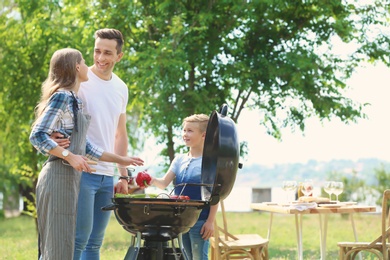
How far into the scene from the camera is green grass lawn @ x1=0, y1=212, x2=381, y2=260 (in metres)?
9.61

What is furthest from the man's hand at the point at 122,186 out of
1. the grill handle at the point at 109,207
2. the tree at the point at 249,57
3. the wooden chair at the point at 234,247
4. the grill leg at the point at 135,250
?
the tree at the point at 249,57

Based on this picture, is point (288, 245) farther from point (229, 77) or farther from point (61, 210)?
point (61, 210)

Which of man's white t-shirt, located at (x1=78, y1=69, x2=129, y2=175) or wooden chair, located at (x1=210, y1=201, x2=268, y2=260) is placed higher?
man's white t-shirt, located at (x1=78, y1=69, x2=129, y2=175)

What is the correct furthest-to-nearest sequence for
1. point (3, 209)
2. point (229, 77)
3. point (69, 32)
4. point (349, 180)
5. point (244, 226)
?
point (3, 209), point (349, 180), point (244, 226), point (69, 32), point (229, 77)

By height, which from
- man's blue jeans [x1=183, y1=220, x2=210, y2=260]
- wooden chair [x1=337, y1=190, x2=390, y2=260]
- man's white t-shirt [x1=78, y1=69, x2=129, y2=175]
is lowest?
wooden chair [x1=337, y1=190, x2=390, y2=260]

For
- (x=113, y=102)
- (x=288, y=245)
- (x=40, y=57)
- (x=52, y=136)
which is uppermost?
(x=40, y=57)

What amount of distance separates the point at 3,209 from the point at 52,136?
20.3 m

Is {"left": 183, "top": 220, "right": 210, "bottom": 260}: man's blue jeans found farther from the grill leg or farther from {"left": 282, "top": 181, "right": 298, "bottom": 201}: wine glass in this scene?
{"left": 282, "top": 181, "right": 298, "bottom": 201}: wine glass

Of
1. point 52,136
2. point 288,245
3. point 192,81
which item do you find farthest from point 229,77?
point 52,136

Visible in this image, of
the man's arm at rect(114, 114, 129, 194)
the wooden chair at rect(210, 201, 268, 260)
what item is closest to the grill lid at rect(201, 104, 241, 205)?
the man's arm at rect(114, 114, 129, 194)

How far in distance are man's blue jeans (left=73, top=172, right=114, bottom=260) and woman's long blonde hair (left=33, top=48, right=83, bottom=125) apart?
0.53 metres

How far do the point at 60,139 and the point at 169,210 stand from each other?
2.17 ft

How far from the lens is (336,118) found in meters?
11.5

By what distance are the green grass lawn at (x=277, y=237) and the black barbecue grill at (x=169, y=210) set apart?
4.99 metres
